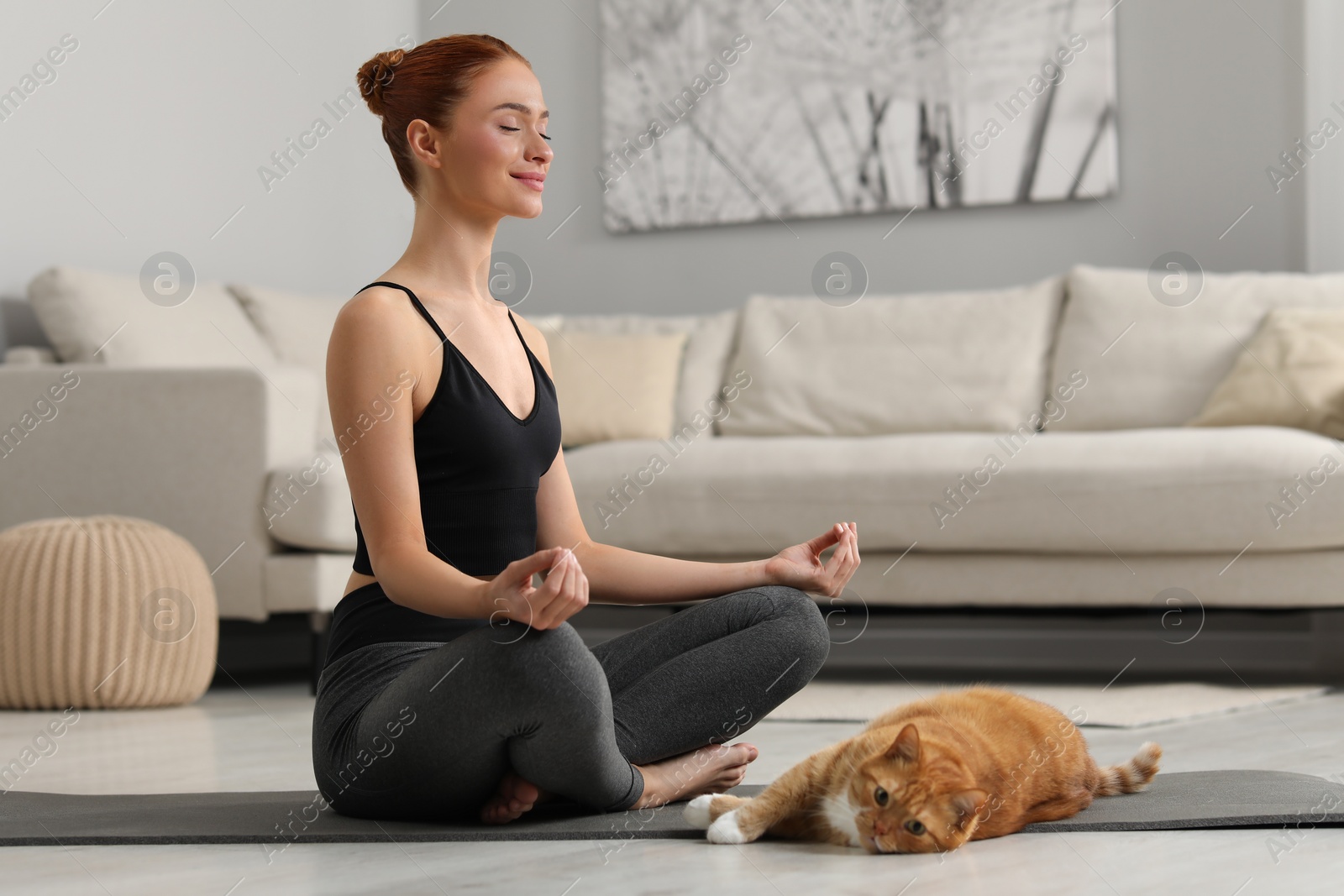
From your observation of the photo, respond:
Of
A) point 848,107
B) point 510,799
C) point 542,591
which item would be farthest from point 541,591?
point 848,107

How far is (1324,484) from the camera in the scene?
9.00 feet

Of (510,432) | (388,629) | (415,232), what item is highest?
(415,232)

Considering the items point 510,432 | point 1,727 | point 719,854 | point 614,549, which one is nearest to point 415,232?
point 510,432

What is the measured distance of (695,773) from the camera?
1.63m

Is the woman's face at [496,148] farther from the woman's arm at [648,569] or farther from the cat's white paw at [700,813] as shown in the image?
the cat's white paw at [700,813]

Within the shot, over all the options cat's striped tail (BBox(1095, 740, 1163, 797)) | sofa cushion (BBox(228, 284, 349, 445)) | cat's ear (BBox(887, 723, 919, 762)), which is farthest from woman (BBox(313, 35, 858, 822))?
sofa cushion (BBox(228, 284, 349, 445))

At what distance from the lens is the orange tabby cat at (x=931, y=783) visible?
4.26 feet

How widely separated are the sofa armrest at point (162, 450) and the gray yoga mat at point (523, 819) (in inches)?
55.0

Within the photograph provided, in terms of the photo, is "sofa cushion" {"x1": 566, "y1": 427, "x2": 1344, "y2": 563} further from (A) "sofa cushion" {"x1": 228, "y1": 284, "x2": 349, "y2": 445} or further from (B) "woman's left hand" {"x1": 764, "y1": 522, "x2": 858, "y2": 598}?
(B) "woman's left hand" {"x1": 764, "y1": 522, "x2": 858, "y2": 598}

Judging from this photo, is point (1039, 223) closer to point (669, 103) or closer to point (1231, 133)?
point (1231, 133)

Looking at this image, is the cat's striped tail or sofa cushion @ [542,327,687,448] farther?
sofa cushion @ [542,327,687,448]

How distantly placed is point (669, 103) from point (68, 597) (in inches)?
113

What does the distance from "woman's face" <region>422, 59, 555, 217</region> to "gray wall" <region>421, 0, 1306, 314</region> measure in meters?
3.19

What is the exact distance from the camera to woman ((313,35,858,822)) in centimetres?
136
